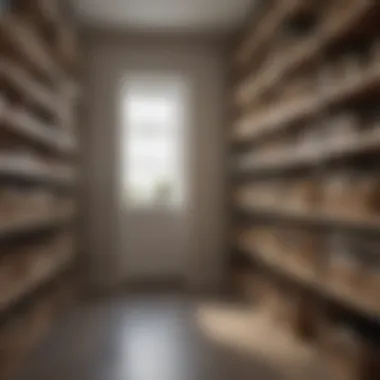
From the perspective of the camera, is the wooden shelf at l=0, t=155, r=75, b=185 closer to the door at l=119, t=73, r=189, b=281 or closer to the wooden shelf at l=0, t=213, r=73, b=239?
the wooden shelf at l=0, t=213, r=73, b=239

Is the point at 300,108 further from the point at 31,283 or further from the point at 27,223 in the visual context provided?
the point at 31,283

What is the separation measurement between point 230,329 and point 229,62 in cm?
340

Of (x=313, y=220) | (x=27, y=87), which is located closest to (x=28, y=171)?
(x=27, y=87)

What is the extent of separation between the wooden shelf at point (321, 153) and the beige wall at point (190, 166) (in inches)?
40.6

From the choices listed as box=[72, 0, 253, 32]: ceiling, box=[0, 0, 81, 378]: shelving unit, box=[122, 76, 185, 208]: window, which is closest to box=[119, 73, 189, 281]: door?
box=[122, 76, 185, 208]: window

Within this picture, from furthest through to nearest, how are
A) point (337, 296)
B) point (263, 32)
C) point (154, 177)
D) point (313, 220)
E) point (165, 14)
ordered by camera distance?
point (154, 177), point (165, 14), point (263, 32), point (313, 220), point (337, 296)

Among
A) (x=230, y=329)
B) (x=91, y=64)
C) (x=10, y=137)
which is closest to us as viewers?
(x=10, y=137)

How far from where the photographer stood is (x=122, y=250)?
7.05m

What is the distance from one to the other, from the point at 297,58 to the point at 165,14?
253cm

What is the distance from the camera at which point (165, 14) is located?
658 centimetres

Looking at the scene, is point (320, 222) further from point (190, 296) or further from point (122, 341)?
point (190, 296)

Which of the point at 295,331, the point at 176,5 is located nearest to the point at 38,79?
the point at 176,5

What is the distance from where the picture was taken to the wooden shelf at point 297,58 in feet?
10.8

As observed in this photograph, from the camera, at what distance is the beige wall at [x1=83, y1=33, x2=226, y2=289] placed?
702 cm
